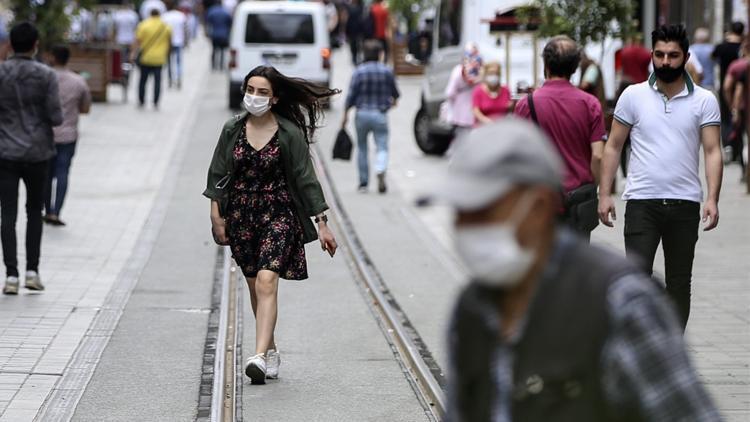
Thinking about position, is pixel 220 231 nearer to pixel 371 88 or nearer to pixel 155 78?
pixel 371 88

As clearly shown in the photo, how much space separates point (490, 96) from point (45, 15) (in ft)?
27.4

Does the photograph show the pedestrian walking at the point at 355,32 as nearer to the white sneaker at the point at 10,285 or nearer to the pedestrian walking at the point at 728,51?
the pedestrian walking at the point at 728,51

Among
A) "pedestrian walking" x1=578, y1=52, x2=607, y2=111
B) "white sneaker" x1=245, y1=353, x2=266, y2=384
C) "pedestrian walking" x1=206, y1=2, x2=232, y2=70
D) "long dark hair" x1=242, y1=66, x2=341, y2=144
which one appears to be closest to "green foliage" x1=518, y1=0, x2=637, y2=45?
"pedestrian walking" x1=578, y1=52, x2=607, y2=111

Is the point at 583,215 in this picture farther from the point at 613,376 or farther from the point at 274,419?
the point at 613,376

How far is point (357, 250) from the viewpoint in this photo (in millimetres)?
12539

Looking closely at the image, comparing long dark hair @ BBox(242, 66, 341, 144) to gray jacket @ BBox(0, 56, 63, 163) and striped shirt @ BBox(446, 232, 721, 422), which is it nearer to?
gray jacket @ BBox(0, 56, 63, 163)

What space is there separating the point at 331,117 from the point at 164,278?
1422cm

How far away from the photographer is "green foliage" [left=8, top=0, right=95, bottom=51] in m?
21.9

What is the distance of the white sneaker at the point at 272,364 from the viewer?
762cm

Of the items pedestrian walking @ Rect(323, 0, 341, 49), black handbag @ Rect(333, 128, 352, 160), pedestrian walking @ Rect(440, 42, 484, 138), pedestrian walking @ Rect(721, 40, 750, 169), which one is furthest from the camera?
pedestrian walking @ Rect(323, 0, 341, 49)

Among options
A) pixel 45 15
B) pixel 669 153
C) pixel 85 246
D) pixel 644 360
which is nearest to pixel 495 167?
pixel 644 360

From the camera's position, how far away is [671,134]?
671cm

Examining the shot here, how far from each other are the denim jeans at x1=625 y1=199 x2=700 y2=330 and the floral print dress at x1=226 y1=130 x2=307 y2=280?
5.85 feet

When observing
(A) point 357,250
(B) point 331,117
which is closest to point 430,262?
(A) point 357,250
